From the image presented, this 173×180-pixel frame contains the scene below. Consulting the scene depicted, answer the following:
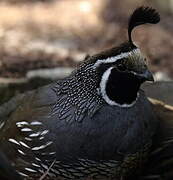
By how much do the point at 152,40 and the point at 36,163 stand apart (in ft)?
13.5

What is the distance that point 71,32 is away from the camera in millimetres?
8250

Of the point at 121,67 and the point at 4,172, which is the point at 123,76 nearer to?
the point at 121,67

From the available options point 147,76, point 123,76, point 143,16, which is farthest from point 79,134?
point 143,16

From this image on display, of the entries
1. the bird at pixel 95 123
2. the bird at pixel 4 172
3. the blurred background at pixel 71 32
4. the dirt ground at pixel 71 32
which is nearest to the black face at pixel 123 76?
the bird at pixel 95 123

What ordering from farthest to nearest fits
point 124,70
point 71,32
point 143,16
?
1. point 71,32
2. point 143,16
3. point 124,70

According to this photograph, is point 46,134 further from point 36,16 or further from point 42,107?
point 36,16

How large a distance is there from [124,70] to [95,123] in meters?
0.42

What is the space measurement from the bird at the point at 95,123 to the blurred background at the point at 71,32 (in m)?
2.56

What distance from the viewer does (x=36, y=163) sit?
14.1 ft

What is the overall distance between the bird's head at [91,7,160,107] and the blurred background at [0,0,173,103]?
2796mm

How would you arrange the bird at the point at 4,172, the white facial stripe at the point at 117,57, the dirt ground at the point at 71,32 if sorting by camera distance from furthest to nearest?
the dirt ground at the point at 71,32, the white facial stripe at the point at 117,57, the bird at the point at 4,172

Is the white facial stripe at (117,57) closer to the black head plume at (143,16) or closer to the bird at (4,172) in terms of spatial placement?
the black head plume at (143,16)

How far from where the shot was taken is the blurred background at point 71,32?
743 cm

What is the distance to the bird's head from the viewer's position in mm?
3980
